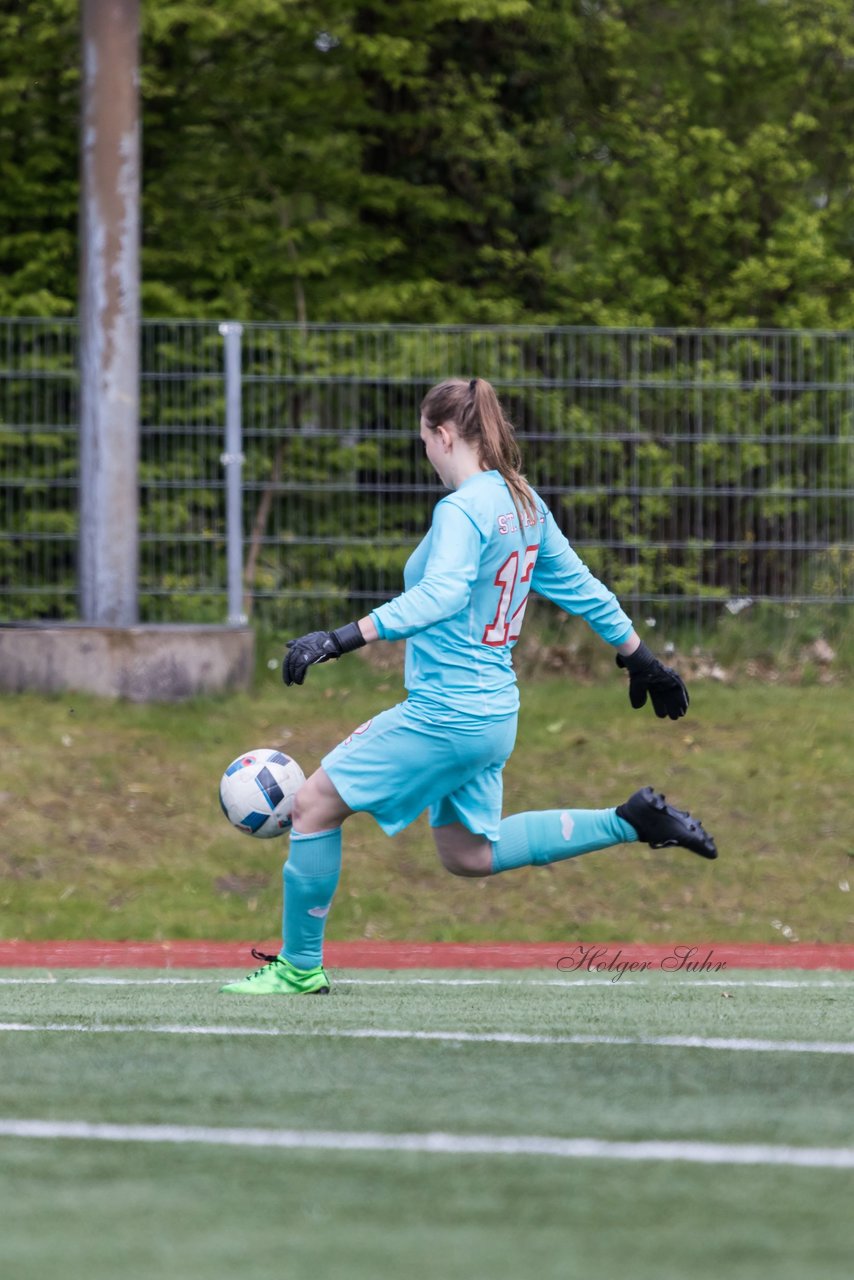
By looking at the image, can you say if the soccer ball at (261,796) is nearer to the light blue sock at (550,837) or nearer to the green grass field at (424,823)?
the light blue sock at (550,837)

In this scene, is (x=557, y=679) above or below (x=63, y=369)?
below

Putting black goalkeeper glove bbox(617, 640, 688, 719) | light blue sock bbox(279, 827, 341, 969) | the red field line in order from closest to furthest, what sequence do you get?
light blue sock bbox(279, 827, 341, 969)
black goalkeeper glove bbox(617, 640, 688, 719)
the red field line

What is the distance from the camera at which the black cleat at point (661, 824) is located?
6059 millimetres

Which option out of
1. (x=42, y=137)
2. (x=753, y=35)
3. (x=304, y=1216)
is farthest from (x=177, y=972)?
(x=753, y=35)

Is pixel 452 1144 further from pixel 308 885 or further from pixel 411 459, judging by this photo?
pixel 411 459

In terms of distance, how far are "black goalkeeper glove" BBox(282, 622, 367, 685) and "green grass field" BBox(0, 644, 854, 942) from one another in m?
4.33

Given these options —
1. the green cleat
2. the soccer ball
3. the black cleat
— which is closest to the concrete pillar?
the soccer ball

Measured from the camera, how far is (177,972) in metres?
8.05

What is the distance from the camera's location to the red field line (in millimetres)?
8648

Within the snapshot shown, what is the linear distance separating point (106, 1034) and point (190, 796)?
5.90 meters

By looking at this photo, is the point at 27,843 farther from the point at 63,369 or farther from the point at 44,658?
the point at 63,369

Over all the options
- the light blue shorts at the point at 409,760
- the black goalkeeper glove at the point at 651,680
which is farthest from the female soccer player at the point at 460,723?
the black goalkeeper glove at the point at 651,680

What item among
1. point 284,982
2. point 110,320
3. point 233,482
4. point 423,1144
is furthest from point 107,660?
point 423,1144

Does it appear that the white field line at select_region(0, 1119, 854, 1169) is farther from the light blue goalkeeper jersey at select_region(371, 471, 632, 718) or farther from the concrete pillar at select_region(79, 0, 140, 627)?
the concrete pillar at select_region(79, 0, 140, 627)
